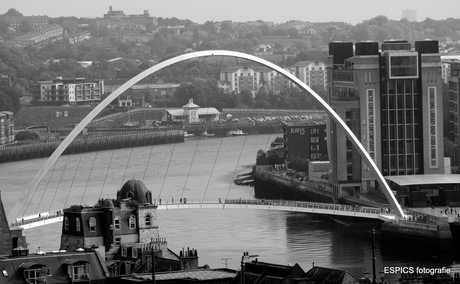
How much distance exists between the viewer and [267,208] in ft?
121

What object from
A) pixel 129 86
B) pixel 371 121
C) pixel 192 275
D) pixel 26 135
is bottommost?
pixel 26 135

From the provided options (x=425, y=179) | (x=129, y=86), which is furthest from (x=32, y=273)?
(x=425, y=179)

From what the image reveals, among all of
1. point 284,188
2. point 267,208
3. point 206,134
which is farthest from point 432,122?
point 206,134

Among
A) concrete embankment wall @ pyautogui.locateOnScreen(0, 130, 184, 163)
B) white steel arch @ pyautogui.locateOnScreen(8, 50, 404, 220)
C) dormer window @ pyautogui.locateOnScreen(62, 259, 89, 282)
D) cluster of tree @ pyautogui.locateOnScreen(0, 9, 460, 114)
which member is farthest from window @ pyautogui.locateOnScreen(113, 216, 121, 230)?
cluster of tree @ pyautogui.locateOnScreen(0, 9, 460, 114)

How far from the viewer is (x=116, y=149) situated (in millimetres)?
64438

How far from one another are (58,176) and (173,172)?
2.77 m

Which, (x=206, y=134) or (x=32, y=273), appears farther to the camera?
(x=206, y=134)

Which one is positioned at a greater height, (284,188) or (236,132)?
(236,132)

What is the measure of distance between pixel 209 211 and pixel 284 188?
6.98 metres

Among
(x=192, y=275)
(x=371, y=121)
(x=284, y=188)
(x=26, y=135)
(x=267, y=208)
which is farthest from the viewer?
A: (x=26, y=135)

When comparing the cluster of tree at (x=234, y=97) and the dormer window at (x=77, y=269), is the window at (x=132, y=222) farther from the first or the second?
the cluster of tree at (x=234, y=97)

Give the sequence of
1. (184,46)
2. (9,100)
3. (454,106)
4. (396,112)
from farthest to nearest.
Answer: (184,46) → (9,100) → (454,106) → (396,112)

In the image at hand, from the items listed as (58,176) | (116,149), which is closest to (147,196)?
(58,176)

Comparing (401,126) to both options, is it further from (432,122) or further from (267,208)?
(267,208)
